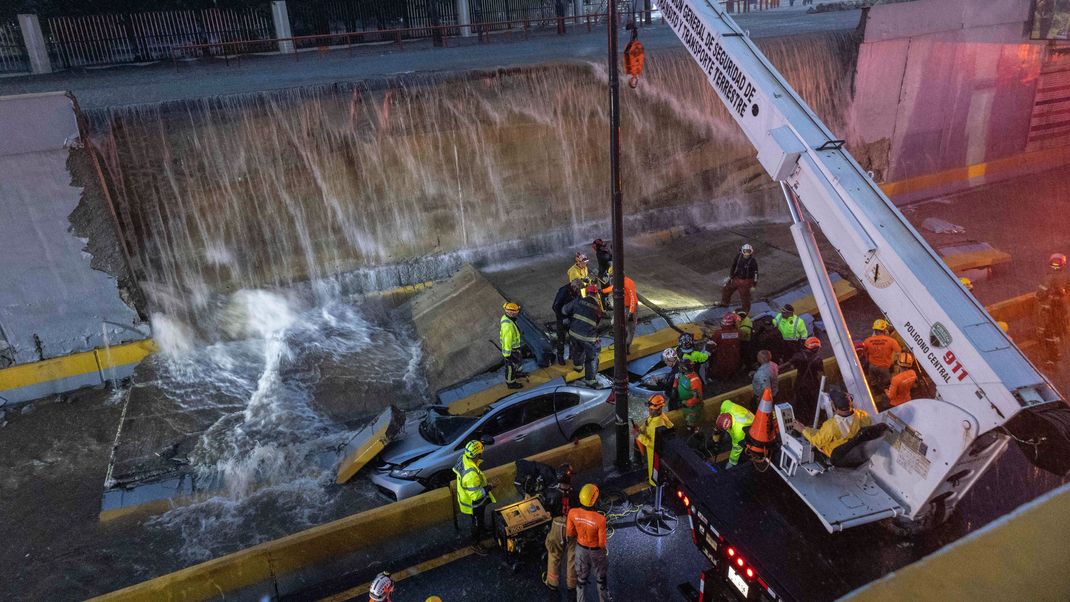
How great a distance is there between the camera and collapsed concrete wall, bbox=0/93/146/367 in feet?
35.5

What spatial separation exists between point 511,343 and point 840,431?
16.1 feet

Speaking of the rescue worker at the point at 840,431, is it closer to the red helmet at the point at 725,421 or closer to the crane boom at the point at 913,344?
the crane boom at the point at 913,344

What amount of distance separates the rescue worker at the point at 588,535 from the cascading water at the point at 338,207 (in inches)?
148

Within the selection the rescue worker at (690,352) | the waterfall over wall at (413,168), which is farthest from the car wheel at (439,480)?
the waterfall over wall at (413,168)

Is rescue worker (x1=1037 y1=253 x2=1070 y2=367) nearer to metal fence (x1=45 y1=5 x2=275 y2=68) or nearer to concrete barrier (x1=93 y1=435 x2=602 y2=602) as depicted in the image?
concrete barrier (x1=93 y1=435 x2=602 y2=602)

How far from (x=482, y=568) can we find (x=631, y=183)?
1139 cm

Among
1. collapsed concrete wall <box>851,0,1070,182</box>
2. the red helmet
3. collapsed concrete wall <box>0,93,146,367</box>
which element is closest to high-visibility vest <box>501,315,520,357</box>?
the red helmet

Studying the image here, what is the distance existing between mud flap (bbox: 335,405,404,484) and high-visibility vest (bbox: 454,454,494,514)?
1904mm

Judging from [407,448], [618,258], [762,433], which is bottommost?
[407,448]

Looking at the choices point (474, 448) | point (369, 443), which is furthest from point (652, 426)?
point (369, 443)

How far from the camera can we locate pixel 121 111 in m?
11.8

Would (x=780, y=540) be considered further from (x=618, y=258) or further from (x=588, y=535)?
(x=618, y=258)

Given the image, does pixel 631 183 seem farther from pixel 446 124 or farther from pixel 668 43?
pixel 668 43

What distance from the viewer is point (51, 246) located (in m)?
11.4
